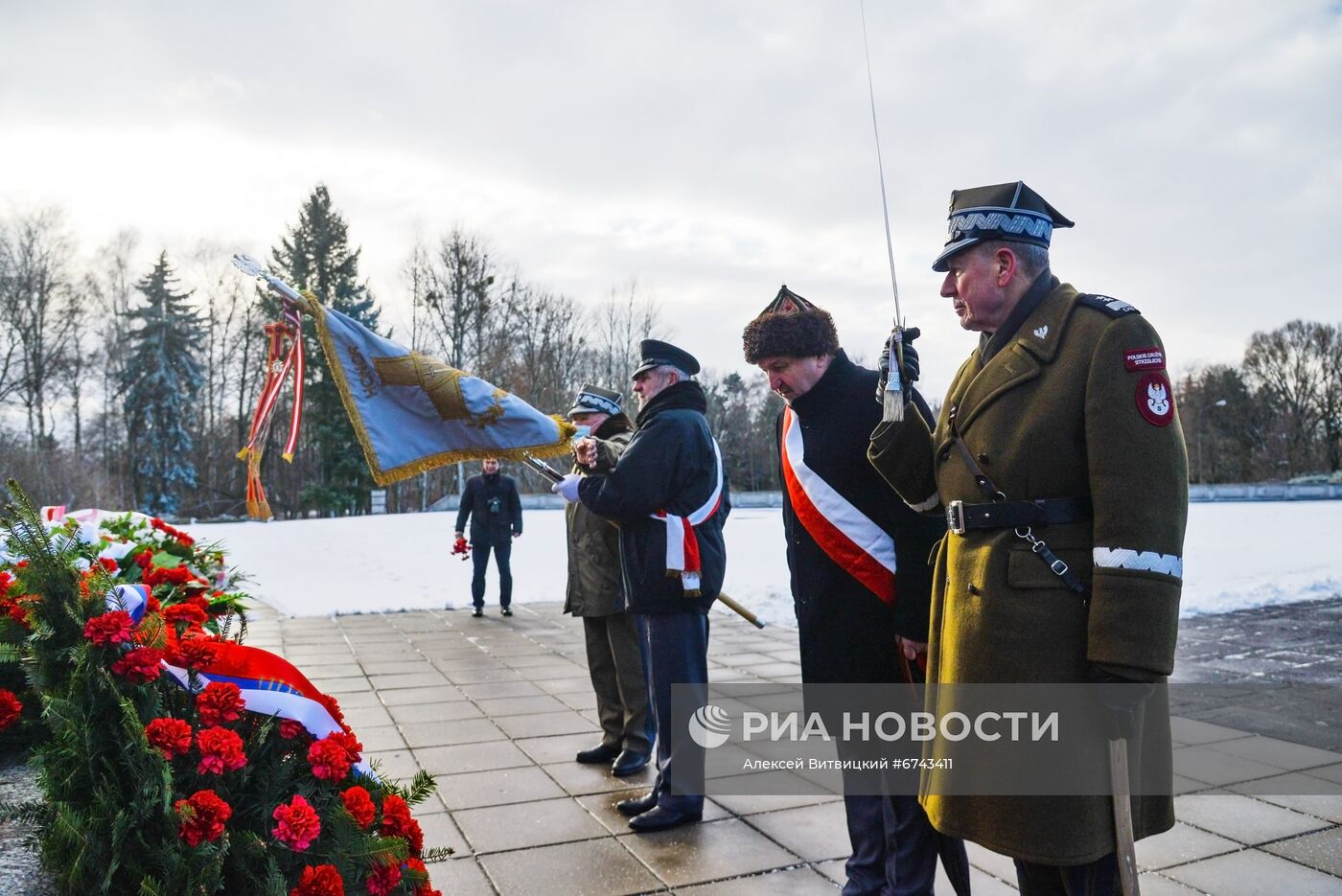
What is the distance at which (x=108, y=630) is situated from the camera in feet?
7.32

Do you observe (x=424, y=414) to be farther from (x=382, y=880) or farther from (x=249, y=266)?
(x=382, y=880)

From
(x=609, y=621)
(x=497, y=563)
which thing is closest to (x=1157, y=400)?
(x=609, y=621)

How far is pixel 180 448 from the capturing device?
4462 cm

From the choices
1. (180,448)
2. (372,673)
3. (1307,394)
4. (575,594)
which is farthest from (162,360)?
(1307,394)

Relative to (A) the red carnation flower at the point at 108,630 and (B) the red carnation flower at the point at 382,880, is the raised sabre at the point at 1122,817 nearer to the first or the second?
(B) the red carnation flower at the point at 382,880

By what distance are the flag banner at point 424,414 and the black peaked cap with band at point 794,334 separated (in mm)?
1889

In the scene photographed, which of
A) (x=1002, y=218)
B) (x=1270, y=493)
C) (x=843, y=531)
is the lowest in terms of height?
(x=1270, y=493)

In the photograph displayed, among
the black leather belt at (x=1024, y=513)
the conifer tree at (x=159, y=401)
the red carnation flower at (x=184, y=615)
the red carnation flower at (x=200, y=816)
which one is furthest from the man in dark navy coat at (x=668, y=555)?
the conifer tree at (x=159, y=401)

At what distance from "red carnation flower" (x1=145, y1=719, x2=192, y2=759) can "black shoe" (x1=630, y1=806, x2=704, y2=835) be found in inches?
91.7

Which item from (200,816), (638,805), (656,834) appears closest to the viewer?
(200,816)

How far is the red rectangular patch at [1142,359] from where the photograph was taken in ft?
6.97

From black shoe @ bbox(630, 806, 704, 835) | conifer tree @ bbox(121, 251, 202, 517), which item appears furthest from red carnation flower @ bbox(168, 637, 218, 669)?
conifer tree @ bbox(121, 251, 202, 517)

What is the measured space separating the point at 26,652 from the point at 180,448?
47360mm

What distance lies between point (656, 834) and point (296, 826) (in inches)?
87.9
